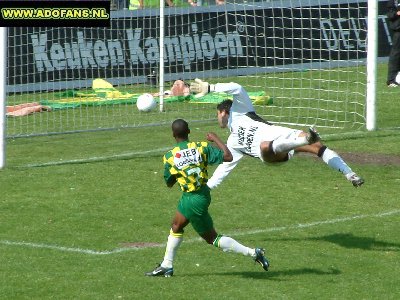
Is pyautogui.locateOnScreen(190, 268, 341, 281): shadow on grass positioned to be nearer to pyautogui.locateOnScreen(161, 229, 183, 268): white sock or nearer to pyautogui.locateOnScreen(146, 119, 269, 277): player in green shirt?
pyautogui.locateOnScreen(146, 119, 269, 277): player in green shirt

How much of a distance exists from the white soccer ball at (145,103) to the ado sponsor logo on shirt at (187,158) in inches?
446

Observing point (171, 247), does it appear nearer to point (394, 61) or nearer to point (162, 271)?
point (162, 271)

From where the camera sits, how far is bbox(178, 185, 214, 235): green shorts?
11992 mm

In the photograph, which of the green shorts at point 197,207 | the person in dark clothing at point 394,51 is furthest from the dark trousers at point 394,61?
the green shorts at point 197,207

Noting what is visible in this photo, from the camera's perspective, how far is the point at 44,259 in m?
13.3

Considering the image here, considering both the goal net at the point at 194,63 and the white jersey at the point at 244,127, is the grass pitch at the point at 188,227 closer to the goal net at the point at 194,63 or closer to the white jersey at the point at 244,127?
the white jersey at the point at 244,127

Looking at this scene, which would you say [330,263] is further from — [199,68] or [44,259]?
[199,68]

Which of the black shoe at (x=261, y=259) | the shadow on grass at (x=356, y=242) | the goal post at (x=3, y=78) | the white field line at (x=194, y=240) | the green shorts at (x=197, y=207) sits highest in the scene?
the goal post at (x=3, y=78)

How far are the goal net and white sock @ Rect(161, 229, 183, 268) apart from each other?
11.3 metres

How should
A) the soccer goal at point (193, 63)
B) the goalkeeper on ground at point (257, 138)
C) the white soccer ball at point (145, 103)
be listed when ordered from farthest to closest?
the soccer goal at point (193, 63)
the white soccer ball at point (145, 103)
the goalkeeper on ground at point (257, 138)

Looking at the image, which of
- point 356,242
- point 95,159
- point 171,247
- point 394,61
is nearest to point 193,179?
point 171,247

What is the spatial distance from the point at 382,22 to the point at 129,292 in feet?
67.8

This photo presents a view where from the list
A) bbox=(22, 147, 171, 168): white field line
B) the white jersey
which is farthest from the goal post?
the white jersey

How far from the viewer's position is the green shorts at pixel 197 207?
39.3 feet
